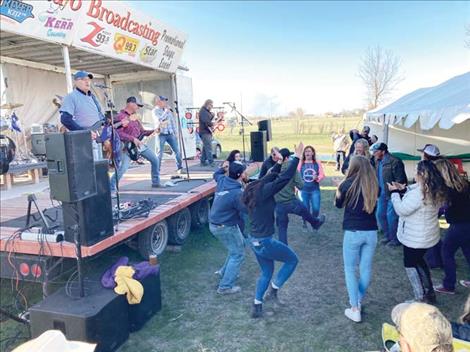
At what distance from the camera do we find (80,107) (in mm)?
4641

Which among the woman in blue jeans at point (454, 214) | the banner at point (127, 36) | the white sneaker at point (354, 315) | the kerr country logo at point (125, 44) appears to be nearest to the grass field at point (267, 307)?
the white sneaker at point (354, 315)

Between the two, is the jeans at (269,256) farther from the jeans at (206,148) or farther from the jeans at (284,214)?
the jeans at (206,148)

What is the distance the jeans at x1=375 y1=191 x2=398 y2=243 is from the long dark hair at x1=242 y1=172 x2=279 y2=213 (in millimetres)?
2798

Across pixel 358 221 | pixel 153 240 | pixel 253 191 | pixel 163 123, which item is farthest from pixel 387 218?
pixel 163 123

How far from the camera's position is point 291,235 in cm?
672

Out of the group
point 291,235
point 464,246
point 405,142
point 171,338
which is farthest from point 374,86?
point 171,338

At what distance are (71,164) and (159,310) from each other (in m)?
1.86

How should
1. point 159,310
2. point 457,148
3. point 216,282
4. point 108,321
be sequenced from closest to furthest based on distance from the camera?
point 108,321 < point 159,310 < point 216,282 < point 457,148

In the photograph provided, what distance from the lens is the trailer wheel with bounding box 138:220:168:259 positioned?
4.84 meters

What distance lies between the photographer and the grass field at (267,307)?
138 inches

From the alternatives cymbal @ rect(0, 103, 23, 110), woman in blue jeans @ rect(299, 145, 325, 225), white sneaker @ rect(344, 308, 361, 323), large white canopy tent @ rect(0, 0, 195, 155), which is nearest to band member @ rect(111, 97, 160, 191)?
woman in blue jeans @ rect(299, 145, 325, 225)

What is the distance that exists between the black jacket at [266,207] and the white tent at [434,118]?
2.82 meters

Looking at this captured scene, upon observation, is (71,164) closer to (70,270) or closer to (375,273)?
(70,270)

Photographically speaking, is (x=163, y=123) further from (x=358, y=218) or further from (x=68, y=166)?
(x=358, y=218)
